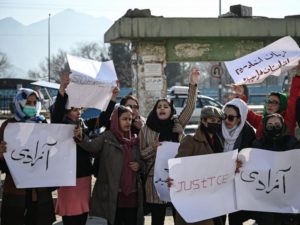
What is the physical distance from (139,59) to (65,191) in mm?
5371

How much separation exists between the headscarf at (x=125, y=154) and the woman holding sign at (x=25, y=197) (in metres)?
0.75

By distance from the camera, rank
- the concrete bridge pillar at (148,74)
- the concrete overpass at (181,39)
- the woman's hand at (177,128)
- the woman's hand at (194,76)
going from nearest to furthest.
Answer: the woman's hand at (177,128)
the woman's hand at (194,76)
the concrete overpass at (181,39)
the concrete bridge pillar at (148,74)

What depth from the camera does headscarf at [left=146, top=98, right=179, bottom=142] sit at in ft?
18.7

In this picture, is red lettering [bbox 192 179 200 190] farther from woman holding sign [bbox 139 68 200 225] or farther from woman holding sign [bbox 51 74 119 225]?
woman holding sign [bbox 51 74 119 225]

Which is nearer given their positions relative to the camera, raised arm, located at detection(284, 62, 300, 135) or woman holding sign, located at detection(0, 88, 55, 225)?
woman holding sign, located at detection(0, 88, 55, 225)

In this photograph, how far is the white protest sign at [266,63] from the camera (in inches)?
250

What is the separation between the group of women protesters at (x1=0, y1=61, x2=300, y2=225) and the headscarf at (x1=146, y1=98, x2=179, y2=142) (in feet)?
0.03

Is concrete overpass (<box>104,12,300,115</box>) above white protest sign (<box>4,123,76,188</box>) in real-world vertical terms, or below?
above

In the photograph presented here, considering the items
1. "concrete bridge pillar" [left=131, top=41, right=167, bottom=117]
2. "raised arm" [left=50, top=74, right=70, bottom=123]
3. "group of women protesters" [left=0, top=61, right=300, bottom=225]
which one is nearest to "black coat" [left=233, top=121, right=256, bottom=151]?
"group of women protesters" [left=0, top=61, right=300, bottom=225]

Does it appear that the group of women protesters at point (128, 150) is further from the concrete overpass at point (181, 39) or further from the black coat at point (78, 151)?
the concrete overpass at point (181, 39)

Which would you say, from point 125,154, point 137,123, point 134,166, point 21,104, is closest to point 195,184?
point 134,166

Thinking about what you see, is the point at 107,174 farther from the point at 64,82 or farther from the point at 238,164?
the point at 238,164

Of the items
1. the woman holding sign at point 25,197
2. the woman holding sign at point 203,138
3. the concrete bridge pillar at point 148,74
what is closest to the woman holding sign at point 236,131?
the woman holding sign at point 203,138

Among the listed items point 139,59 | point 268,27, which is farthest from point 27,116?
point 268,27
